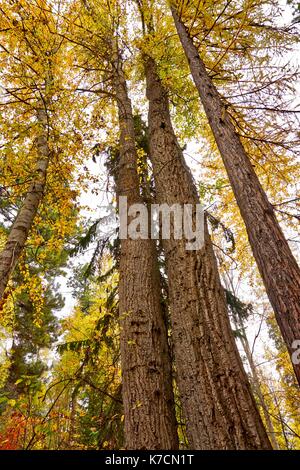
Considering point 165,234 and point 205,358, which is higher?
point 165,234

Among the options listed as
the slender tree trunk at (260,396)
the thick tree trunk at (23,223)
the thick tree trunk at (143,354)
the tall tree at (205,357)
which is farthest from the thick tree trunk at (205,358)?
the thick tree trunk at (23,223)

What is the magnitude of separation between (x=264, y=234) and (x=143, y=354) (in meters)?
1.80

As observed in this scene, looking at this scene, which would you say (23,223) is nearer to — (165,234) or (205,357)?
(165,234)

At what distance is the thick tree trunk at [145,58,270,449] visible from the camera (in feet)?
7.48

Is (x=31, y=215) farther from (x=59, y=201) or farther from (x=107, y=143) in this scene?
(x=107, y=143)

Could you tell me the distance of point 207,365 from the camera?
2611 millimetres

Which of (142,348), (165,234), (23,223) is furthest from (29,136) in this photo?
(142,348)

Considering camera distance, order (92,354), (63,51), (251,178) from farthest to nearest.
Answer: (63,51)
(92,354)
(251,178)

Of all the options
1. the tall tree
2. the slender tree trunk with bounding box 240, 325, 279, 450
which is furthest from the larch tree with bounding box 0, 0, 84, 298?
the slender tree trunk with bounding box 240, 325, 279, 450

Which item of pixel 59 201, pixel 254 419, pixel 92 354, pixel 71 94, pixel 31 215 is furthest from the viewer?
pixel 59 201

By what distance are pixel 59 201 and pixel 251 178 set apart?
16.6 ft

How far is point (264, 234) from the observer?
2.47 m

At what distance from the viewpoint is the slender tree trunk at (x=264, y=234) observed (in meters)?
2.07
